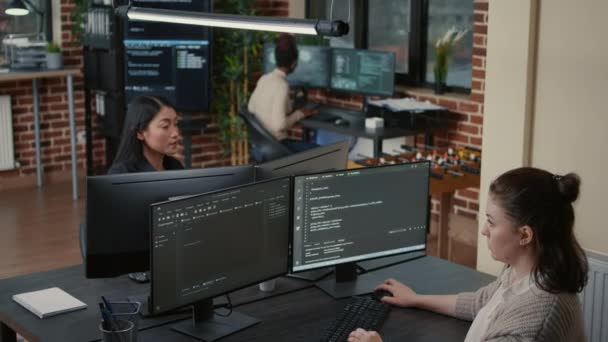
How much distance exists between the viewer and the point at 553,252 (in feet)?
7.55

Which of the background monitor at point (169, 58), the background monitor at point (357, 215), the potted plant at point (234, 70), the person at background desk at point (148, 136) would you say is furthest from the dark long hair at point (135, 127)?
the potted plant at point (234, 70)

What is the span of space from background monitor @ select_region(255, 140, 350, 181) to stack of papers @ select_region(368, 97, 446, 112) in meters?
2.43

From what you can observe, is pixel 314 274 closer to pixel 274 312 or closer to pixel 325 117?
pixel 274 312

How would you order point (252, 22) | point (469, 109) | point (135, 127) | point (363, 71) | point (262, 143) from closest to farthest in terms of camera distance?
point (252, 22) < point (135, 127) < point (262, 143) < point (469, 109) < point (363, 71)

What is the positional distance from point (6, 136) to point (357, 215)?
15.5ft

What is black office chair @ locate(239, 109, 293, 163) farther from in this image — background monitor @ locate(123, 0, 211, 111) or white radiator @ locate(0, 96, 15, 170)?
white radiator @ locate(0, 96, 15, 170)

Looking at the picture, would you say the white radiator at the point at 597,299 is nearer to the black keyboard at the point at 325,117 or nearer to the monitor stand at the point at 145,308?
the monitor stand at the point at 145,308

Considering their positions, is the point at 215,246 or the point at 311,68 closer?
the point at 215,246

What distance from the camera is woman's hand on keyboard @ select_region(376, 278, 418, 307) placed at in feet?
9.76

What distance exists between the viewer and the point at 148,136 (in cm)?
383

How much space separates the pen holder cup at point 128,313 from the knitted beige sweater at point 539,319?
0.96 m

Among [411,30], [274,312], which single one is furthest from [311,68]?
[274,312]

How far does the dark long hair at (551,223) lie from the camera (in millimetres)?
2289

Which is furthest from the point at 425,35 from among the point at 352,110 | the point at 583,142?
the point at 583,142
